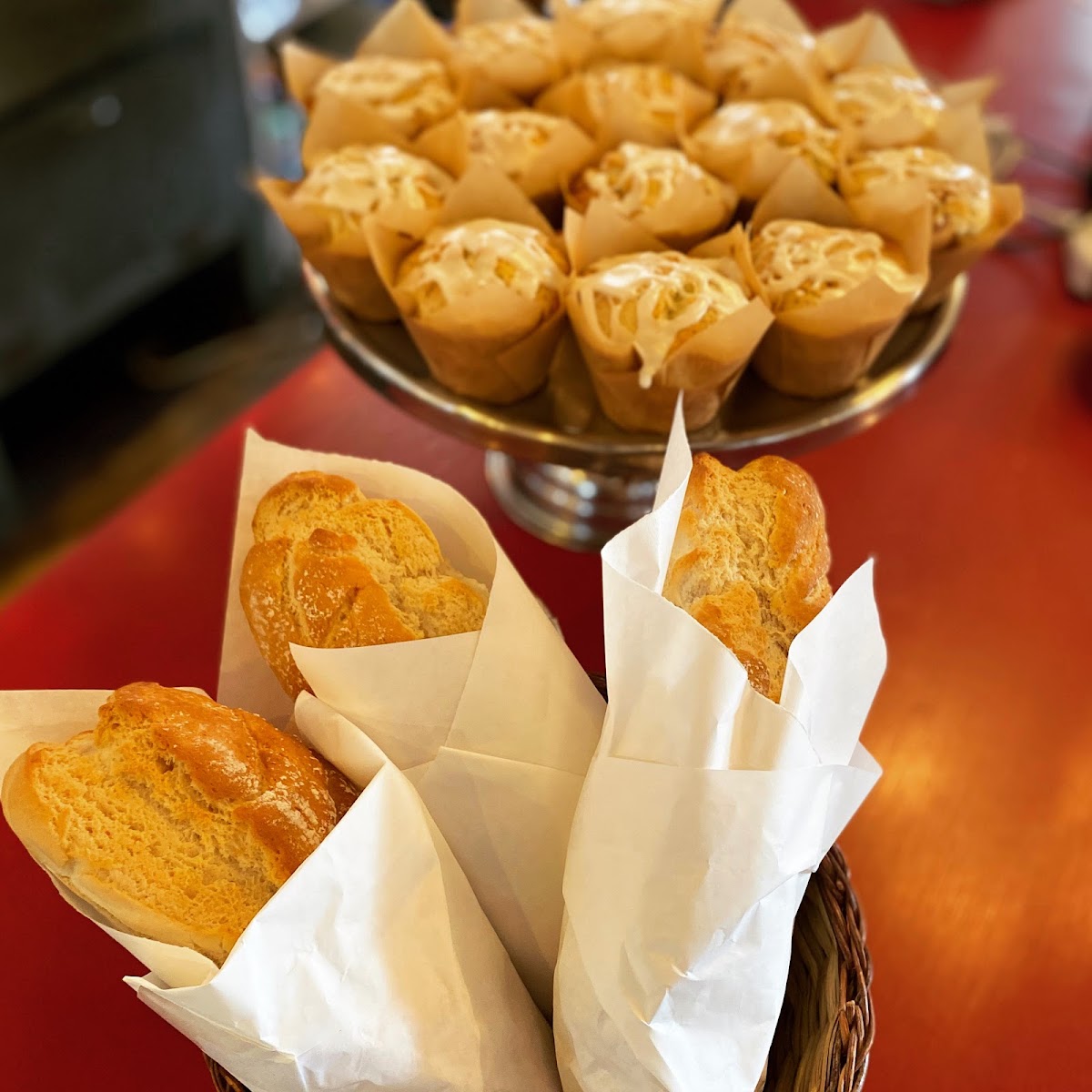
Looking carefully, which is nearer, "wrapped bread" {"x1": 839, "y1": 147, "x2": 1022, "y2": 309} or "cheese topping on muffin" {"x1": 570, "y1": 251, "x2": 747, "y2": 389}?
"cheese topping on muffin" {"x1": 570, "y1": 251, "x2": 747, "y2": 389}

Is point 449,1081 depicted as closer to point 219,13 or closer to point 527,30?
point 527,30

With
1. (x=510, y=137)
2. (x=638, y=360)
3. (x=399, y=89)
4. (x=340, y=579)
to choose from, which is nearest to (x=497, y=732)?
(x=340, y=579)

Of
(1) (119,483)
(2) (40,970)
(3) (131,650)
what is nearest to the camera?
(2) (40,970)

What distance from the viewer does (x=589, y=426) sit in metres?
0.91

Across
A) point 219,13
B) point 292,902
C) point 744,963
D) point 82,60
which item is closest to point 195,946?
point 292,902

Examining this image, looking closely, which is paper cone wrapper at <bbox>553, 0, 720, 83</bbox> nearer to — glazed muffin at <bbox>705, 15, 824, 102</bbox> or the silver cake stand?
glazed muffin at <bbox>705, 15, 824, 102</bbox>

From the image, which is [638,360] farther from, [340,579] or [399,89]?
[399,89]

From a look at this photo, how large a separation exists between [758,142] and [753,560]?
0.66 metres

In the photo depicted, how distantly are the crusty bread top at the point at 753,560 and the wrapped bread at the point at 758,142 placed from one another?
20.6 inches

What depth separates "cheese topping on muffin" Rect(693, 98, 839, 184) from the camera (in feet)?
3.43

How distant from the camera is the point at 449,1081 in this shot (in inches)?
19.7

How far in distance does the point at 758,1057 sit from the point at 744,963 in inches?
2.7

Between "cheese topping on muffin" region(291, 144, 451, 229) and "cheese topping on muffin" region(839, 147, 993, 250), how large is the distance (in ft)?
1.36

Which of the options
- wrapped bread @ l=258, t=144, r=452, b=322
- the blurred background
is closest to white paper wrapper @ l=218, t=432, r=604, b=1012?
wrapped bread @ l=258, t=144, r=452, b=322
